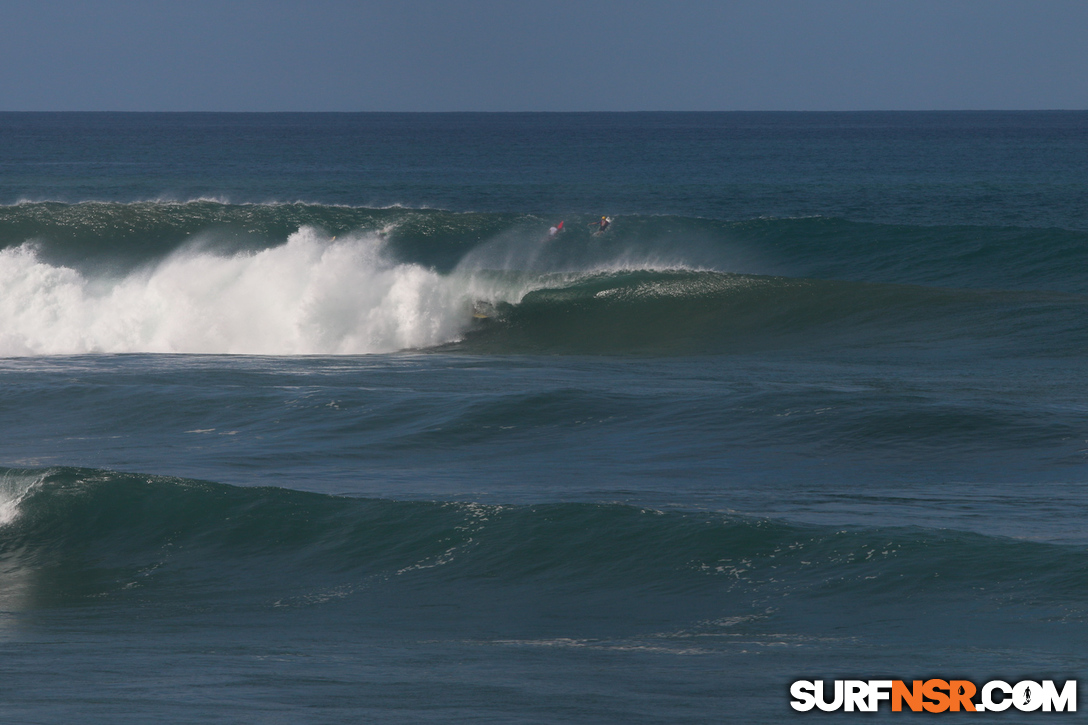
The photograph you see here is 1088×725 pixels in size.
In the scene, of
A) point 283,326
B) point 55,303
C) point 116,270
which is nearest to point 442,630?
point 283,326

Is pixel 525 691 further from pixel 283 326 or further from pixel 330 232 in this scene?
pixel 330 232

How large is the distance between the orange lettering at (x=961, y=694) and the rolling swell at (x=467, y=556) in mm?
1316

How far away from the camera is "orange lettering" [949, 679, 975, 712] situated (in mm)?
6496

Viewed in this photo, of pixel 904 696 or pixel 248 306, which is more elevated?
pixel 248 306

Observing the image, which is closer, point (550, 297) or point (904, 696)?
point (904, 696)

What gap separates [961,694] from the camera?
22.0 feet

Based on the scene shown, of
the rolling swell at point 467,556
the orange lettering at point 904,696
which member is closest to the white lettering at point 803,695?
the orange lettering at point 904,696

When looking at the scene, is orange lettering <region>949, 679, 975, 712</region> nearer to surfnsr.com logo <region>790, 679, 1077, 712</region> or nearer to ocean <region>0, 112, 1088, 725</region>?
surfnsr.com logo <region>790, 679, 1077, 712</region>

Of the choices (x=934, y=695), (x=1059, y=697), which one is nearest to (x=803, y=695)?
(x=934, y=695)

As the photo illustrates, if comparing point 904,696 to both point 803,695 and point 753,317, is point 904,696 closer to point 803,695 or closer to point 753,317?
point 803,695

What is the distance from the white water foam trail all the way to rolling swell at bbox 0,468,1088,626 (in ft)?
39.1

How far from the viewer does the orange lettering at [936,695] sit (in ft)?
21.4

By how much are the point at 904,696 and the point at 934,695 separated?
162 mm

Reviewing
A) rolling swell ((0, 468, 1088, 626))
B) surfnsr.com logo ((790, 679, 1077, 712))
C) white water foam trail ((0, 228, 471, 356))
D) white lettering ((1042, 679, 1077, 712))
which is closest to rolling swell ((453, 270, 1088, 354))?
white water foam trail ((0, 228, 471, 356))
